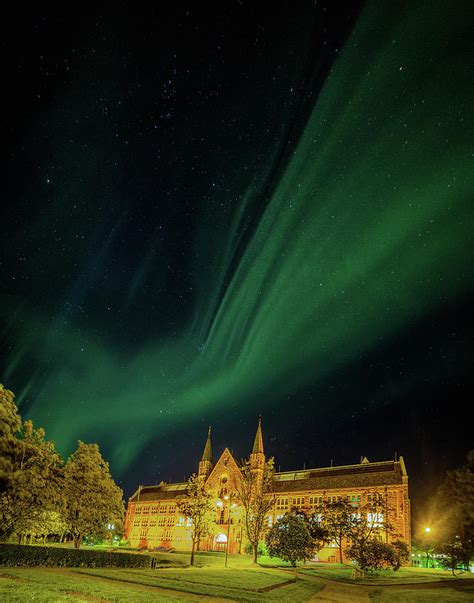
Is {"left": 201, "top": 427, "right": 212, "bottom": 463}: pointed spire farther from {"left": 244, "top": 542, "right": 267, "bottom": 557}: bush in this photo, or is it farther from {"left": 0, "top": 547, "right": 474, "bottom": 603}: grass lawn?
{"left": 0, "top": 547, "right": 474, "bottom": 603}: grass lawn

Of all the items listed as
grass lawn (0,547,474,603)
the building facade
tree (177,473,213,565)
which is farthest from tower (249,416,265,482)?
grass lawn (0,547,474,603)

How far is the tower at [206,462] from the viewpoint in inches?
4247

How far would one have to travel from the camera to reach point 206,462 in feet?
359

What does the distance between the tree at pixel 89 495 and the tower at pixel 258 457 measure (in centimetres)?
4436

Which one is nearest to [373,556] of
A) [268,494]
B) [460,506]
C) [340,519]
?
[340,519]

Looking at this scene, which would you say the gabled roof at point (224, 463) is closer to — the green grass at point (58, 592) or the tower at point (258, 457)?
the tower at point (258, 457)

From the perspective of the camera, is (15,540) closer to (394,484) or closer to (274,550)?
(274,550)

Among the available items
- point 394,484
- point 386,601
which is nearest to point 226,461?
point 394,484

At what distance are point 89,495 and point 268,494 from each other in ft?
171

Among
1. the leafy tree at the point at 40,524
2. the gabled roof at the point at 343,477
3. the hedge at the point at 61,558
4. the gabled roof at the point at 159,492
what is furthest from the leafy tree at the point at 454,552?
the gabled roof at the point at 159,492

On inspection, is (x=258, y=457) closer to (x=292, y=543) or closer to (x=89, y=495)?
(x=89, y=495)

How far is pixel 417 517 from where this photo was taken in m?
109

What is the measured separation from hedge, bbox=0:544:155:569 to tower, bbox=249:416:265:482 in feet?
184

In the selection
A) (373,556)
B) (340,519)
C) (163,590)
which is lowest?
(373,556)
